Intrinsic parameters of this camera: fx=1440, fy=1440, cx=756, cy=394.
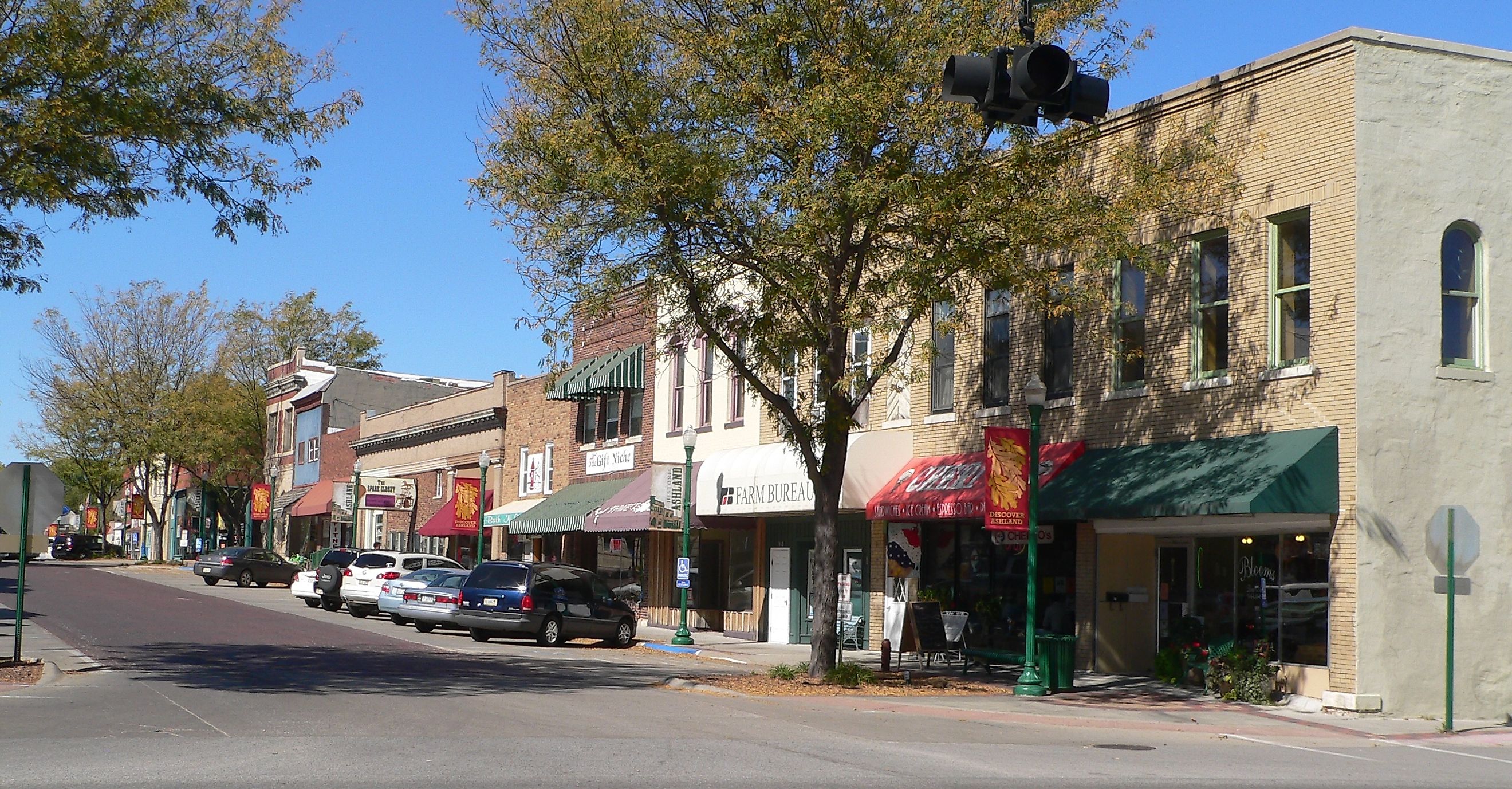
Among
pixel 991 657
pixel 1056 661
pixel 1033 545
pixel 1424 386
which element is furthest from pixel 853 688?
pixel 1424 386

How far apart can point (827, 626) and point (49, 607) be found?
21324 mm

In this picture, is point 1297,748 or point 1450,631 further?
point 1450,631

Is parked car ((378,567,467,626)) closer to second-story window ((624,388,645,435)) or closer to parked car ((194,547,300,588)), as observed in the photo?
second-story window ((624,388,645,435))

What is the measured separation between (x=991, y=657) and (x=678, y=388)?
49.1 feet

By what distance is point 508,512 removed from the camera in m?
42.0

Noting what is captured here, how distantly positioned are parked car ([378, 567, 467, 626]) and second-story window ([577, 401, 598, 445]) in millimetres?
7326

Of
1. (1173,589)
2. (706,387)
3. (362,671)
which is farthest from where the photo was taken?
(706,387)

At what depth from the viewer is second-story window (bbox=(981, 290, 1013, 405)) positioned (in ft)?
78.7

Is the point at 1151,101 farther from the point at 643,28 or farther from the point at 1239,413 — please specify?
the point at 643,28

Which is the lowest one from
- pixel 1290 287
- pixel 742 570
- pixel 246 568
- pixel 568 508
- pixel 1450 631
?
pixel 246 568

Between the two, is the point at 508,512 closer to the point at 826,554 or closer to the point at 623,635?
the point at 623,635

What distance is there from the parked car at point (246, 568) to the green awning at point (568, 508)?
14.8 meters

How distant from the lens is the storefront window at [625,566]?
3594 cm

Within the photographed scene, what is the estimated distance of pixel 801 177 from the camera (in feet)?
59.2
